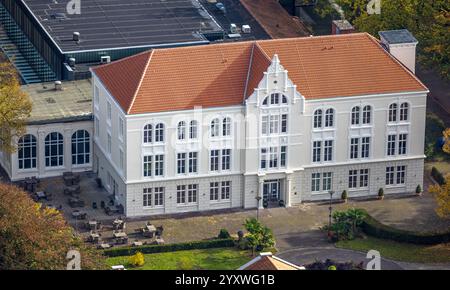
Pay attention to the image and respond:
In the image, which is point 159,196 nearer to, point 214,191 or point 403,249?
point 214,191

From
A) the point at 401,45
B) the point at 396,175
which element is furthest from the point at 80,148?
the point at 401,45

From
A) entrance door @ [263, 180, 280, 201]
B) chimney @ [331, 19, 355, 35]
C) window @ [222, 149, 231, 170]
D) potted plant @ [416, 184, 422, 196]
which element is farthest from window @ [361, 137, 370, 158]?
chimney @ [331, 19, 355, 35]

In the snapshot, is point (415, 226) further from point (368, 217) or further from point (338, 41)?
point (338, 41)

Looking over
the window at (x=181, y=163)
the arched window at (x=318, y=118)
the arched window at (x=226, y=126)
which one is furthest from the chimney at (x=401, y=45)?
the window at (x=181, y=163)

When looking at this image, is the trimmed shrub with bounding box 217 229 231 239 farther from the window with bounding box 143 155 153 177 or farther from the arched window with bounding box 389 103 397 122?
the arched window with bounding box 389 103 397 122

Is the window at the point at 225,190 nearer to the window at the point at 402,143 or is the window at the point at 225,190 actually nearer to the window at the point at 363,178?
the window at the point at 363,178
